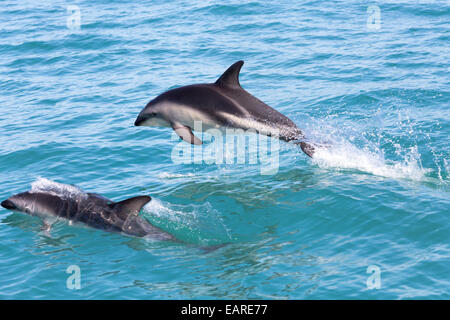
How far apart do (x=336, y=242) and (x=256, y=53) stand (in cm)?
1333

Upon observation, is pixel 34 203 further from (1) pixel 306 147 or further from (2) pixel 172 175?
(1) pixel 306 147

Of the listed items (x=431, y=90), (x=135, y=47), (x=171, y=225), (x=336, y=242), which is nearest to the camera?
(x=336, y=242)

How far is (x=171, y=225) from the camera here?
11797 millimetres

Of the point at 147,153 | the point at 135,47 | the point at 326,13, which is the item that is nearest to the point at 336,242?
the point at 147,153

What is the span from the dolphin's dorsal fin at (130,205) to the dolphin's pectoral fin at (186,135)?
1856 millimetres

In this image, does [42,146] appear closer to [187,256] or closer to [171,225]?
[171,225]

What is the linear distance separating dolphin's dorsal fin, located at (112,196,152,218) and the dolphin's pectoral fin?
186 centimetres

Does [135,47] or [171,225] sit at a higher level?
[135,47]

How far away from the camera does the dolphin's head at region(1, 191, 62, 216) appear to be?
12.2 m

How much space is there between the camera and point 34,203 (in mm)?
12422
